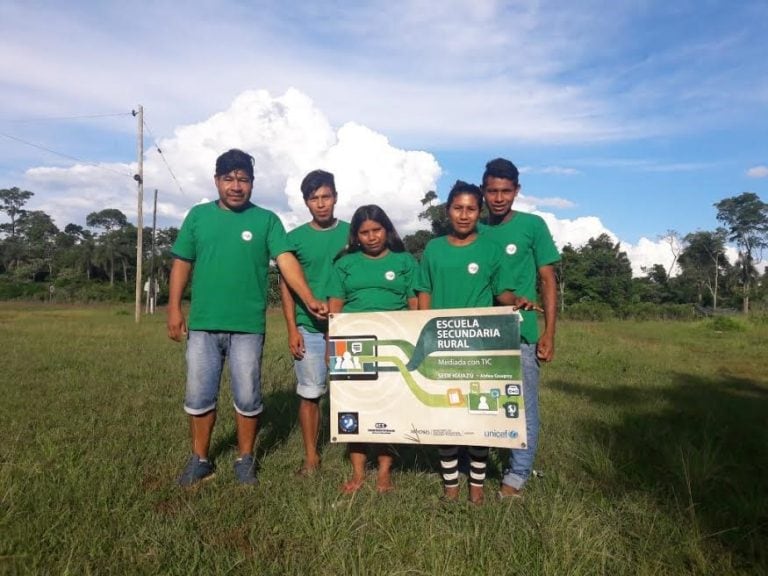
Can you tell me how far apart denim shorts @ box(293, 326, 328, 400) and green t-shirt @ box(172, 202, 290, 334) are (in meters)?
0.37

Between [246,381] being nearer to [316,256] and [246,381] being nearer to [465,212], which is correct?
[316,256]

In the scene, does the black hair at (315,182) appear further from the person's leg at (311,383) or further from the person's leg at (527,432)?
the person's leg at (527,432)

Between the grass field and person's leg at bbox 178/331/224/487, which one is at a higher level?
person's leg at bbox 178/331/224/487

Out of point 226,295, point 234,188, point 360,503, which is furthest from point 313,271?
point 360,503

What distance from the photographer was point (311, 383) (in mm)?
4055

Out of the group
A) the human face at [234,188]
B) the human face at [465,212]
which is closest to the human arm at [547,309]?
the human face at [465,212]

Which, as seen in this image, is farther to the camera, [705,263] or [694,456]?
[705,263]

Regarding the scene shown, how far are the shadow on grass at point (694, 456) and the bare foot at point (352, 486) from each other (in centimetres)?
159

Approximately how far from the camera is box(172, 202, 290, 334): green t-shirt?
3.70 m

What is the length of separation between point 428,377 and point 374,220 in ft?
3.45

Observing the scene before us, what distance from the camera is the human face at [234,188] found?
3.75 meters

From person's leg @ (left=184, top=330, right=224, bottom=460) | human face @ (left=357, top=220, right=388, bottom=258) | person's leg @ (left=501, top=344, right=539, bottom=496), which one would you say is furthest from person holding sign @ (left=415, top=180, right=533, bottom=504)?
person's leg @ (left=184, top=330, right=224, bottom=460)

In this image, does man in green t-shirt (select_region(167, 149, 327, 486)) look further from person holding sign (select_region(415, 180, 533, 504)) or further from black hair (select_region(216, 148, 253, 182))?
person holding sign (select_region(415, 180, 533, 504))

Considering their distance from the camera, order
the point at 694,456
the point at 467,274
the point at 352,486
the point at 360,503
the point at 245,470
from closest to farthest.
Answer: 1. the point at 360,503
2. the point at 467,274
3. the point at 352,486
4. the point at 245,470
5. the point at 694,456
